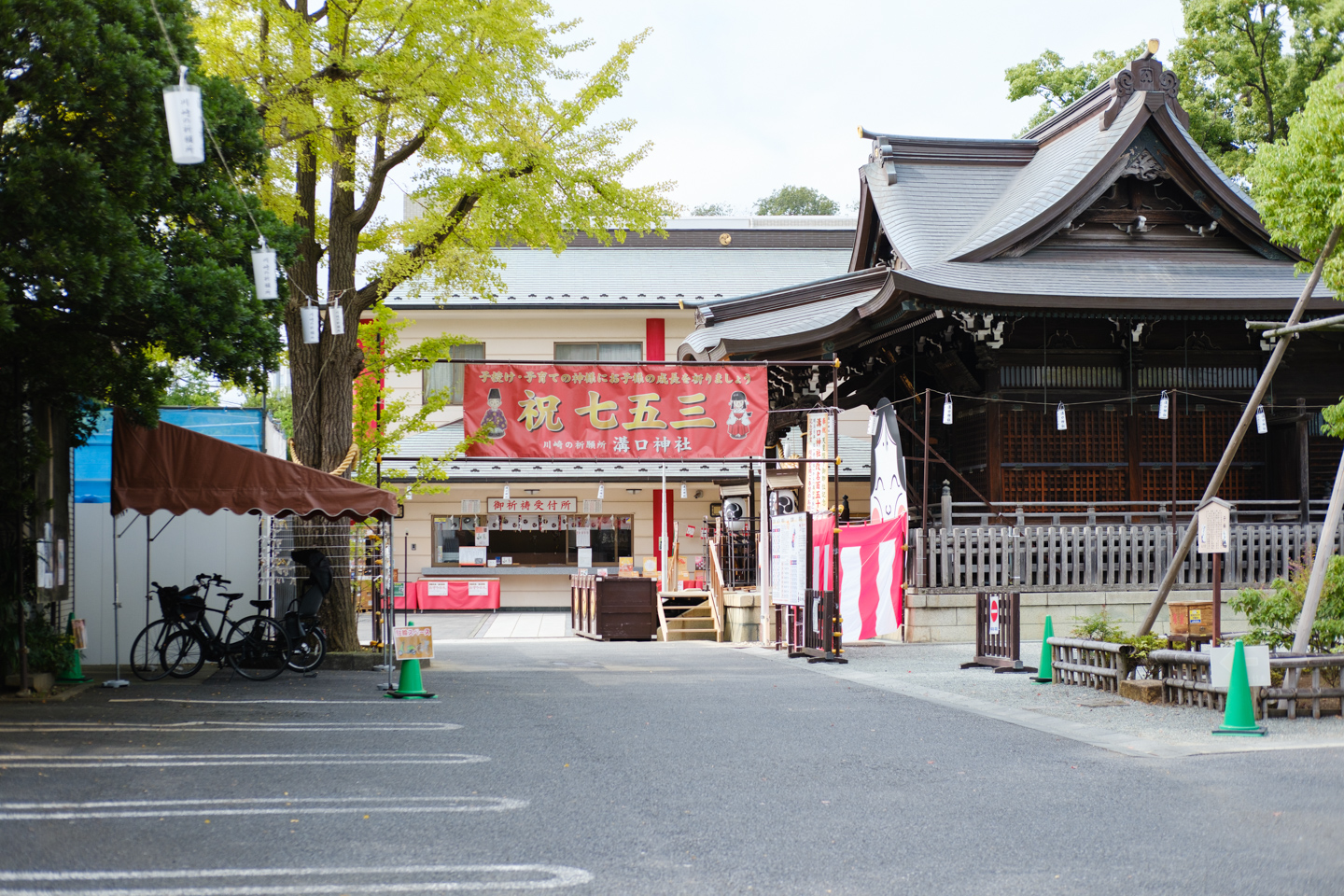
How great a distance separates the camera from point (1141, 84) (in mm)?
18922

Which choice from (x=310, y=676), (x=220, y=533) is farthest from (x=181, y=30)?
(x=220, y=533)

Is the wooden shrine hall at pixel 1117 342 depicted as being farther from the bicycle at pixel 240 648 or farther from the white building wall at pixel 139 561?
the bicycle at pixel 240 648

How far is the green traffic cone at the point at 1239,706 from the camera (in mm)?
8898

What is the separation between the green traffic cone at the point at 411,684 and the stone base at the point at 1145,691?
6.93 meters

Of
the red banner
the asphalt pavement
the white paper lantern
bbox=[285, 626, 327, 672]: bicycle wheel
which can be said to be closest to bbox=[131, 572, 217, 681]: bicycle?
bbox=[285, 626, 327, 672]: bicycle wheel

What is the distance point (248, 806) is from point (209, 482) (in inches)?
258

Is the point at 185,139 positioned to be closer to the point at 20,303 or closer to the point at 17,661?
the point at 20,303

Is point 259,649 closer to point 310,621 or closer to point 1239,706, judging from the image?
point 310,621

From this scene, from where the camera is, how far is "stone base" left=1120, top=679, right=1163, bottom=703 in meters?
10.6

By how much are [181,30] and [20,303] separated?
8.98 feet

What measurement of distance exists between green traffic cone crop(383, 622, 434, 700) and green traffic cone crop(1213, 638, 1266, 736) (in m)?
7.42

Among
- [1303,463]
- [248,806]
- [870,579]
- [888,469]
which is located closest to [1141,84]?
[1303,463]

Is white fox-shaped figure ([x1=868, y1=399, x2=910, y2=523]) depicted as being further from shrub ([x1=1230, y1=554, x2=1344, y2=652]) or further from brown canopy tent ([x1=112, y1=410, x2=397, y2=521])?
brown canopy tent ([x1=112, y1=410, x2=397, y2=521])

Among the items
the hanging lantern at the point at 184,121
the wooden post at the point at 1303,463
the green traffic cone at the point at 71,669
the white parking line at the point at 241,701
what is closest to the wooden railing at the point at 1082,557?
the wooden post at the point at 1303,463
